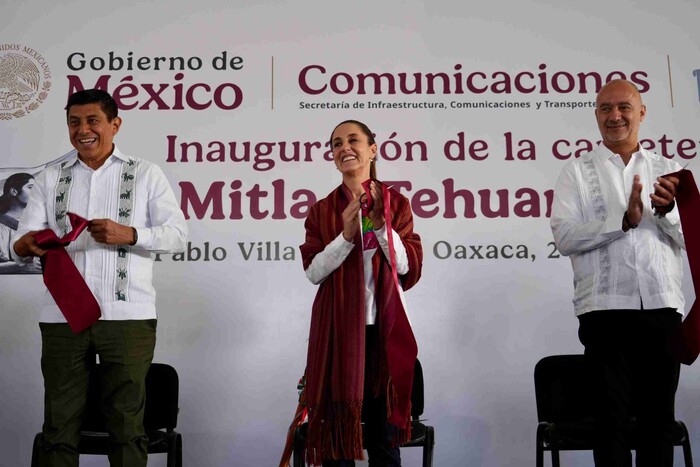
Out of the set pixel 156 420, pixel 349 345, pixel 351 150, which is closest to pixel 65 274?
pixel 156 420

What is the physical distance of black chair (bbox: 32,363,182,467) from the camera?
2910 millimetres

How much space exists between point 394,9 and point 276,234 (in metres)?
1.34

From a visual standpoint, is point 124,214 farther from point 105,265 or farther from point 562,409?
point 562,409

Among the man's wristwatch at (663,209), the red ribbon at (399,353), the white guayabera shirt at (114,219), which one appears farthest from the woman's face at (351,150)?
the man's wristwatch at (663,209)

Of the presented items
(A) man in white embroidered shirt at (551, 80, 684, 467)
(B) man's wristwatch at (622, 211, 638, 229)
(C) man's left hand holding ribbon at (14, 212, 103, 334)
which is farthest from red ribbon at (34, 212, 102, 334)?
(B) man's wristwatch at (622, 211, 638, 229)

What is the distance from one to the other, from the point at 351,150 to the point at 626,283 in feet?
3.51

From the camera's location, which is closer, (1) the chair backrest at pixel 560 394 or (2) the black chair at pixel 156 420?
(2) the black chair at pixel 156 420

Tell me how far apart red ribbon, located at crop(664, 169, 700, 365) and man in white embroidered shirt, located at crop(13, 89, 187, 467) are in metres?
1.73

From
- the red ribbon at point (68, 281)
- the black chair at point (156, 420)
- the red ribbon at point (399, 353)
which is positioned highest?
the red ribbon at point (68, 281)

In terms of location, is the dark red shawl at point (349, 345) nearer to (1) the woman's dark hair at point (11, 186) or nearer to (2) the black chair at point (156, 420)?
(2) the black chair at point (156, 420)

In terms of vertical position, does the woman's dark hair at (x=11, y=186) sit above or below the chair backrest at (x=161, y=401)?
above

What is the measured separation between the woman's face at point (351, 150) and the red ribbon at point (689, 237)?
107 centimetres

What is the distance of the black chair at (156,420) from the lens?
2910 mm

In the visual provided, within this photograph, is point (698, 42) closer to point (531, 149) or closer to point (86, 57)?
point (531, 149)
